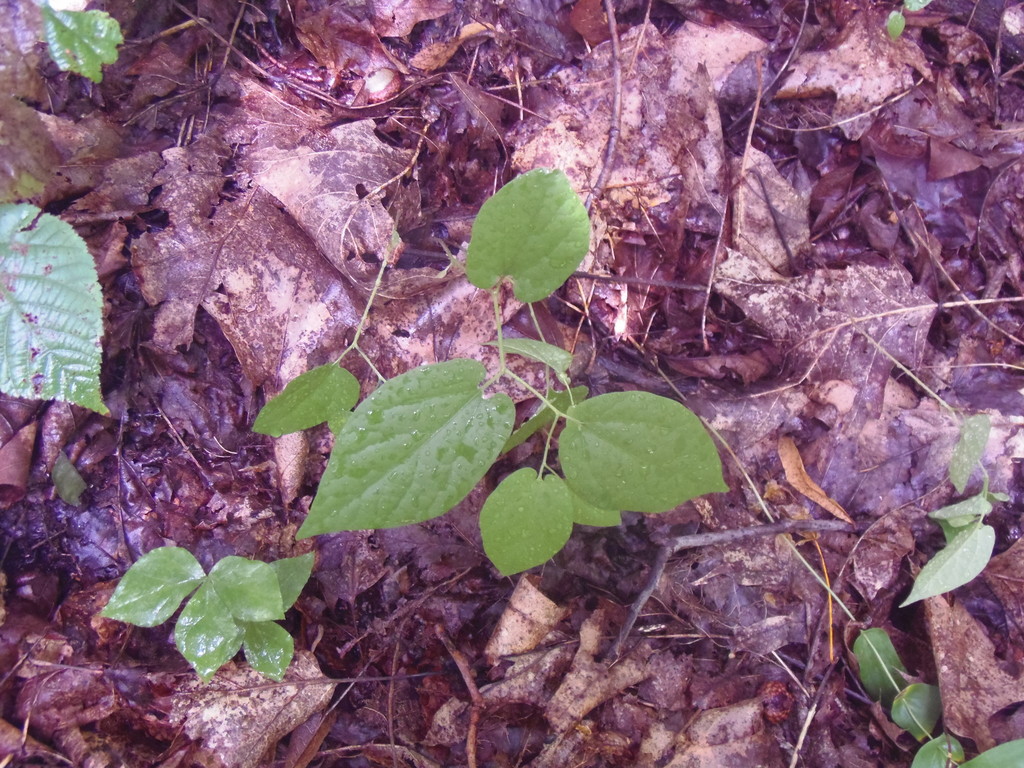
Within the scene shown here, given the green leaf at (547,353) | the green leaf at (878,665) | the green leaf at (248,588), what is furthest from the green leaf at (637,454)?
the green leaf at (878,665)

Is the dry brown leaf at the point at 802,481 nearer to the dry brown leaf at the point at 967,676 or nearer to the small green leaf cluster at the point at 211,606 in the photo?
the dry brown leaf at the point at 967,676

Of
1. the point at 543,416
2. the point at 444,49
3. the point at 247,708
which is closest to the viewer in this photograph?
the point at 543,416

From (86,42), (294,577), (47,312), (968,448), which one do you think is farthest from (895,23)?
(47,312)

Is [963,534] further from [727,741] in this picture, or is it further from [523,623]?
[523,623]

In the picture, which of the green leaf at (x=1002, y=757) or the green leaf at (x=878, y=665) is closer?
the green leaf at (x=1002, y=757)

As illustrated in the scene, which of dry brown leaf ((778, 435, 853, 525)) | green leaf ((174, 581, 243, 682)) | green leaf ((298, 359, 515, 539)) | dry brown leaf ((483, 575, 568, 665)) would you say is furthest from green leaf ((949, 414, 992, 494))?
green leaf ((174, 581, 243, 682))

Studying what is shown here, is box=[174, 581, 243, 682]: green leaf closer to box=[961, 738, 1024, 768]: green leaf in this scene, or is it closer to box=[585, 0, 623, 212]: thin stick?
box=[585, 0, 623, 212]: thin stick
